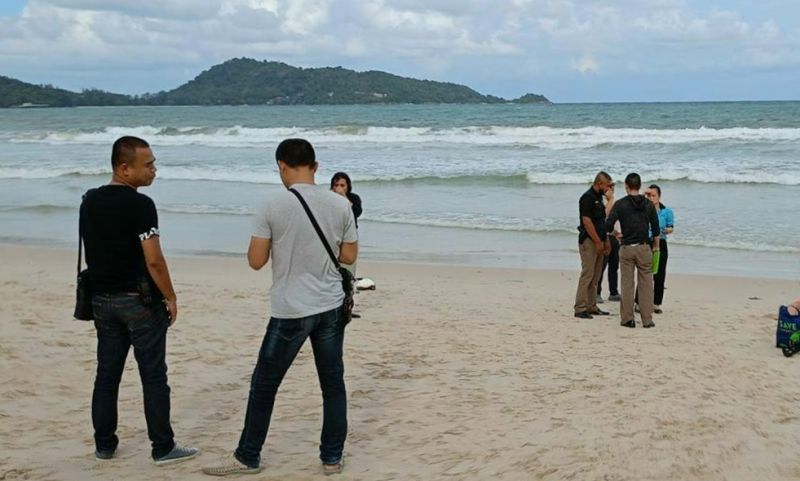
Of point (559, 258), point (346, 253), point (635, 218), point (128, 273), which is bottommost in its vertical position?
point (559, 258)

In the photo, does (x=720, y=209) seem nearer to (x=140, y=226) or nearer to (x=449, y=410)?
(x=449, y=410)

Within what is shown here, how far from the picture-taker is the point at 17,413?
17.9 feet

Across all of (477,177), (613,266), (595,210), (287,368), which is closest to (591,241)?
(595,210)

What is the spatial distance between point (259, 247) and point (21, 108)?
4816 inches

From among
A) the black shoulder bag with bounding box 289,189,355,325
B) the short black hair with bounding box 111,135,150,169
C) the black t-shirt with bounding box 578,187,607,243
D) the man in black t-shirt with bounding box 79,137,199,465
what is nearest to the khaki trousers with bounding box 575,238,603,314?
the black t-shirt with bounding box 578,187,607,243

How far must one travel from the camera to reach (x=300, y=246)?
406 centimetres

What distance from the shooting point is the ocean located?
14.2 meters

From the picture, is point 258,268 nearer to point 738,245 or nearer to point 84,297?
point 84,297

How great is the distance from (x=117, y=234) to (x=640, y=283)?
6086 mm

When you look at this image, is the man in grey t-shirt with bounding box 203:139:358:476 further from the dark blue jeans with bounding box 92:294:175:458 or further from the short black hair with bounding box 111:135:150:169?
the short black hair with bounding box 111:135:150:169

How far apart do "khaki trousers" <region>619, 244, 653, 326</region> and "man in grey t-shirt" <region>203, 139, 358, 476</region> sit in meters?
5.18

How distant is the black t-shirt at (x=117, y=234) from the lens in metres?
4.12

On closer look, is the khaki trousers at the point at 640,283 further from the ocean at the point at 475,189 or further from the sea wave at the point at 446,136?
the sea wave at the point at 446,136

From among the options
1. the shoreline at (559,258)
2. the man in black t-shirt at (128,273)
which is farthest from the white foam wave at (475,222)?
the man in black t-shirt at (128,273)
